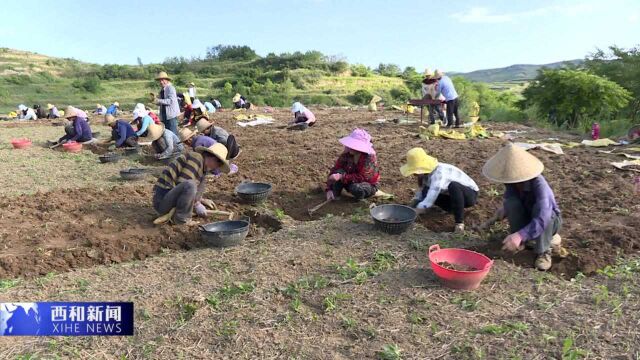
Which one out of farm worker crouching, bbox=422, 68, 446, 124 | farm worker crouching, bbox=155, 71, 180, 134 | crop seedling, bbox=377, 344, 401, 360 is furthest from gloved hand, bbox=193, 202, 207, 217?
farm worker crouching, bbox=422, 68, 446, 124

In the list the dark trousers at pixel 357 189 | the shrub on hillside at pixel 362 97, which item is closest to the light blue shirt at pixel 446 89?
the dark trousers at pixel 357 189

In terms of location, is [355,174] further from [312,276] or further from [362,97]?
[362,97]

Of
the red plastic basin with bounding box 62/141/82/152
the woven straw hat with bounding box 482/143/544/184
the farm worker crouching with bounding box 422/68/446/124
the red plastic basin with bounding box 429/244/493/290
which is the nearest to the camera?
the red plastic basin with bounding box 429/244/493/290

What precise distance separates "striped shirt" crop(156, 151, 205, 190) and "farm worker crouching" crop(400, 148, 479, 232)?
204 cm

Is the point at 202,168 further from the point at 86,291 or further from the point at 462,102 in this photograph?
the point at 462,102

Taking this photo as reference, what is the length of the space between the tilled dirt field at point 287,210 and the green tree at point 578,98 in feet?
19.7

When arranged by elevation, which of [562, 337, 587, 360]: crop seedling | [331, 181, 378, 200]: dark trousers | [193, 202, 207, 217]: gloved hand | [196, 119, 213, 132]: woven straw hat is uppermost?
[196, 119, 213, 132]: woven straw hat

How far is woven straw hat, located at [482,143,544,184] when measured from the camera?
339 cm

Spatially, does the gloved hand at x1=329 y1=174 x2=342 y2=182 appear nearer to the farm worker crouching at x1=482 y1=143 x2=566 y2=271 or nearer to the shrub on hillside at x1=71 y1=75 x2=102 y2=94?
the farm worker crouching at x1=482 y1=143 x2=566 y2=271

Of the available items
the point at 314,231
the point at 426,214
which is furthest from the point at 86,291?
the point at 426,214

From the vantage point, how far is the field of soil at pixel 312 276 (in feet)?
9.02

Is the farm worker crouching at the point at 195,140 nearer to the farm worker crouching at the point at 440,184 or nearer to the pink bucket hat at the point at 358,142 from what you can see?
the pink bucket hat at the point at 358,142

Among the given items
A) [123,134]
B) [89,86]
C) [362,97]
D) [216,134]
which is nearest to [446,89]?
[216,134]

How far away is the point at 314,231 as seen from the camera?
4.55 metres
